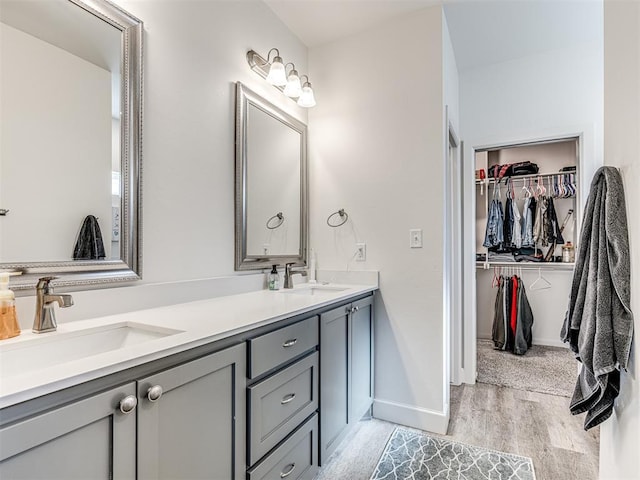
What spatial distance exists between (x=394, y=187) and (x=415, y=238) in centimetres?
36

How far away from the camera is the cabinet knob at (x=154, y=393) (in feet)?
2.75

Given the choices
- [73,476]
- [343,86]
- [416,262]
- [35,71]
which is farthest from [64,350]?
[343,86]

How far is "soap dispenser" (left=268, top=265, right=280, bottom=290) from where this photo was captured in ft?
6.70

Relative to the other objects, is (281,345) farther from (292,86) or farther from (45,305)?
(292,86)

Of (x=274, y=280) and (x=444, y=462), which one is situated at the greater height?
(x=274, y=280)

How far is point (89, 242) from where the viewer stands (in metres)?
1.23

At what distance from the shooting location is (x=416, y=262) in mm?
2121

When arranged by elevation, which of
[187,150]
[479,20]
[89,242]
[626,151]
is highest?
[479,20]

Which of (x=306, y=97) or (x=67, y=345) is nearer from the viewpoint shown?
(x=67, y=345)

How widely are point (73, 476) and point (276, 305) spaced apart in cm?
87

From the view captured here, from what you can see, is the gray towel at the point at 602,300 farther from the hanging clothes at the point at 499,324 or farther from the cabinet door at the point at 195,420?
the hanging clothes at the point at 499,324

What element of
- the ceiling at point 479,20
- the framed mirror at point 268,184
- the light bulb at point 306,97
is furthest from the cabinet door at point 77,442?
the ceiling at point 479,20

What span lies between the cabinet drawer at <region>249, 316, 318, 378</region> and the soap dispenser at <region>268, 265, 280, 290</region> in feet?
1.88

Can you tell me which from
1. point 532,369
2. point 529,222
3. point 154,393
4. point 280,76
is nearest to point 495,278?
point 529,222
